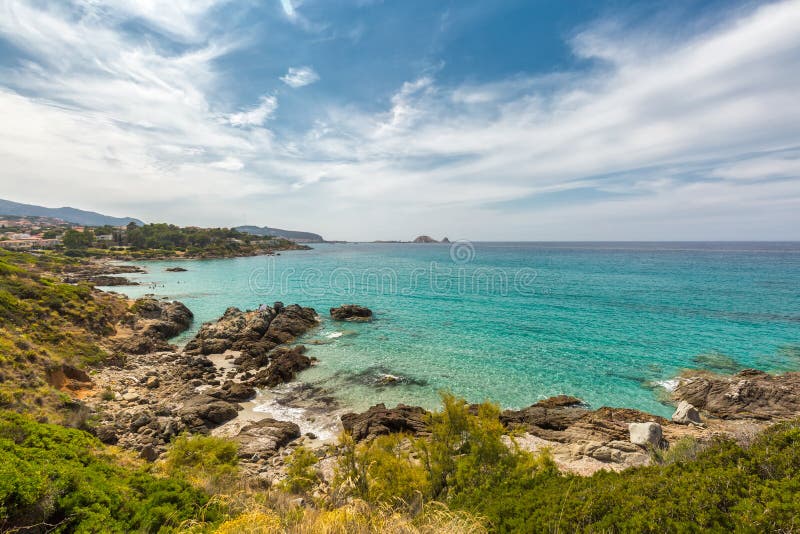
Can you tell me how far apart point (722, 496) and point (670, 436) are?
561 inches

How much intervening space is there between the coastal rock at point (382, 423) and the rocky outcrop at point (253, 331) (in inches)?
608

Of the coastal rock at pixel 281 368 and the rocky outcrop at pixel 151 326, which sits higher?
the rocky outcrop at pixel 151 326

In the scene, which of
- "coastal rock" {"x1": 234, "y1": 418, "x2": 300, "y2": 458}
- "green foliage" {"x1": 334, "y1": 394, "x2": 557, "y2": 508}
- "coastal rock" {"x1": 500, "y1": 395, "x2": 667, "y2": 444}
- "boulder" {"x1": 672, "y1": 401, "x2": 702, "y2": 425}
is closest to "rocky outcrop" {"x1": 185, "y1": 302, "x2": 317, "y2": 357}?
"coastal rock" {"x1": 234, "y1": 418, "x2": 300, "y2": 458}

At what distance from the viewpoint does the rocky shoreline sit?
578 inches

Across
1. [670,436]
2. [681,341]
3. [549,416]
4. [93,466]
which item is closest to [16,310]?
[93,466]

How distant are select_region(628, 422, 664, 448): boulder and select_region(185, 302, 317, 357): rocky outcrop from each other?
28.3m

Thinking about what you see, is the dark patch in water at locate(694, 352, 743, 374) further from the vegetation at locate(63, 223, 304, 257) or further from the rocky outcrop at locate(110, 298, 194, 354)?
the vegetation at locate(63, 223, 304, 257)

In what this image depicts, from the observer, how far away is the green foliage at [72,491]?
527 centimetres

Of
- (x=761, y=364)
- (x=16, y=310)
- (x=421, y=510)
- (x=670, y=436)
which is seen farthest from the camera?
(x=761, y=364)

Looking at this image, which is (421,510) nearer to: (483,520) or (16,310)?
(483,520)

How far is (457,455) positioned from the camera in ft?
32.3

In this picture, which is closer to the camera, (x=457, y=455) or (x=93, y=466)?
(x=93, y=466)

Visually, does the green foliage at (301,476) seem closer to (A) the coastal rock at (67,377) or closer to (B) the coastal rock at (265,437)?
(B) the coastal rock at (265,437)

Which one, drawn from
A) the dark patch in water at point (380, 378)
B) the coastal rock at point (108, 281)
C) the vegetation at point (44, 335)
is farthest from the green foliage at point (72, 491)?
the coastal rock at point (108, 281)
